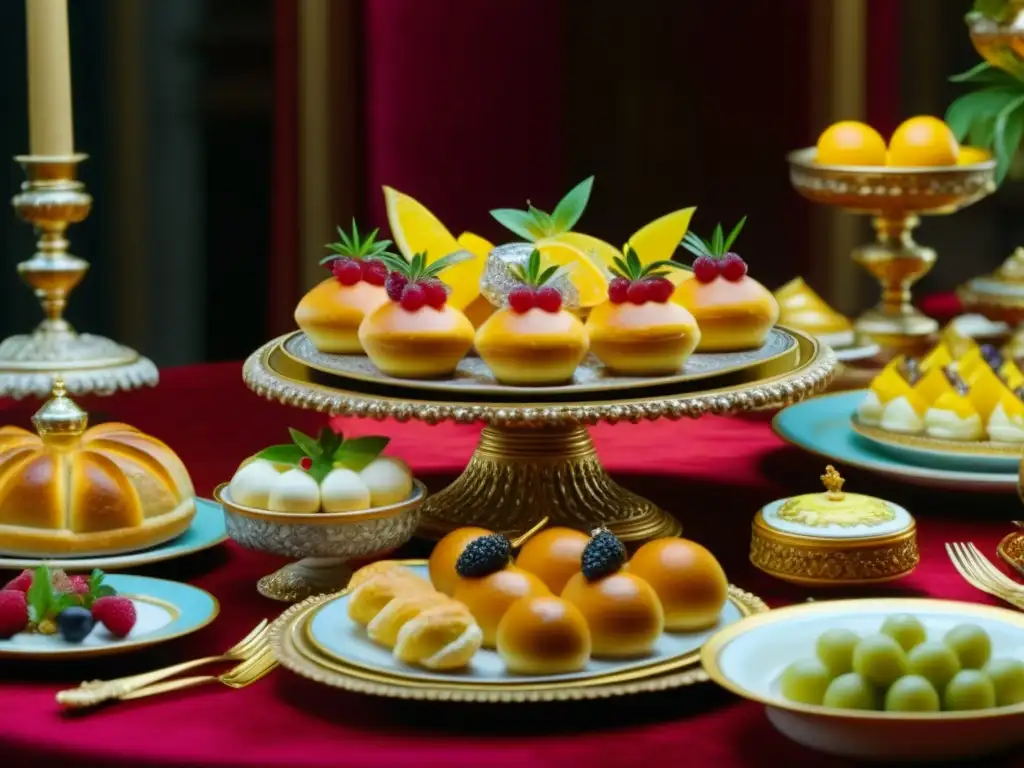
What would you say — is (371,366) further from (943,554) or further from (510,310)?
(943,554)

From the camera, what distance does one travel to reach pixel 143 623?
108 centimetres

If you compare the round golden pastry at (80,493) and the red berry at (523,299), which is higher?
the red berry at (523,299)

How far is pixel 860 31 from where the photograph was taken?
9.22ft

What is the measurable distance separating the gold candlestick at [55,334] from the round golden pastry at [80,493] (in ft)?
1.52

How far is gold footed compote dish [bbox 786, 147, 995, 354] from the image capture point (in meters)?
1.77

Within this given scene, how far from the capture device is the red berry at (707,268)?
134cm

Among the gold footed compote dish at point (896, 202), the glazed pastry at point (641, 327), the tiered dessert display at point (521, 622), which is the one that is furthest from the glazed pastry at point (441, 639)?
the gold footed compote dish at point (896, 202)

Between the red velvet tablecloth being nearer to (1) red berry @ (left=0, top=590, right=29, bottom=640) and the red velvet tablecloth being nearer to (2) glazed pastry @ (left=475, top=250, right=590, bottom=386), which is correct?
(1) red berry @ (left=0, top=590, right=29, bottom=640)

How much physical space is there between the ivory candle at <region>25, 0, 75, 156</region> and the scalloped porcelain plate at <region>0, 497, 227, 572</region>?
1.68 ft

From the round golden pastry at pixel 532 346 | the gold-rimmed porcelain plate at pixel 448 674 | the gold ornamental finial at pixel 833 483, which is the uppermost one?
the round golden pastry at pixel 532 346

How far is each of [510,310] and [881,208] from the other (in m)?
0.69

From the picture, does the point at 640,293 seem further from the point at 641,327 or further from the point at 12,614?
the point at 12,614

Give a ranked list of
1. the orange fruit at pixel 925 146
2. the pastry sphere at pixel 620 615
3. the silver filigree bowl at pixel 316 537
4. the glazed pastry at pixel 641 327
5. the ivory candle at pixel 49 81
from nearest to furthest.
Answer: the pastry sphere at pixel 620 615 < the silver filigree bowl at pixel 316 537 < the glazed pastry at pixel 641 327 < the ivory candle at pixel 49 81 < the orange fruit at pixel 925 146

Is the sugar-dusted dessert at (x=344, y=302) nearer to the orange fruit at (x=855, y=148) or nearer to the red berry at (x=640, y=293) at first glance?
the red berry at (x=640, y=293)
